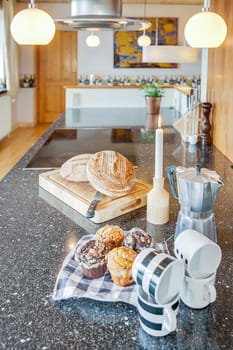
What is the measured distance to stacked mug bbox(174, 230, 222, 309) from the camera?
0.79 m

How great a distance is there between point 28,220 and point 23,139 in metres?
6.39

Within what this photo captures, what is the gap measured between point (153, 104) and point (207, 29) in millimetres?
2328

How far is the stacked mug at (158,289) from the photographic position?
72 cm

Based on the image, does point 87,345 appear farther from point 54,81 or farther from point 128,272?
point 54,81

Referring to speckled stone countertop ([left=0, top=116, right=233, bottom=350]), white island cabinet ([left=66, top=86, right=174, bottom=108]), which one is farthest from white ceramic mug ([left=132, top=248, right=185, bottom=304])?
white island cabinet ([left=66, top=86, right=174, bottom=108])

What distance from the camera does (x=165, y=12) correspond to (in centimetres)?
831

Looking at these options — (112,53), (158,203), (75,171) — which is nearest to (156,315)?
(158,203)

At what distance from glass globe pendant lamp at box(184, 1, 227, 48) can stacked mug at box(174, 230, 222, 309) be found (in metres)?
1.08

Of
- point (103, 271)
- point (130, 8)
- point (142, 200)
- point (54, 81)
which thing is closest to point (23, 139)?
point (54, 81)

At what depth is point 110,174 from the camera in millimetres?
1444

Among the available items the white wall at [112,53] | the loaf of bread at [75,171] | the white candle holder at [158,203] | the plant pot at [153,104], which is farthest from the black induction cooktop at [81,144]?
the white wall at [112,53]

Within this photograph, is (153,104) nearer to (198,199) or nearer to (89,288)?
(198,199)

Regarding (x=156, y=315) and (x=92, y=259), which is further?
(x=92, y=259)

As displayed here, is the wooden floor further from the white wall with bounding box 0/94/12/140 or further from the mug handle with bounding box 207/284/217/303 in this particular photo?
the mug handle with bounding box 207/284/217/303
